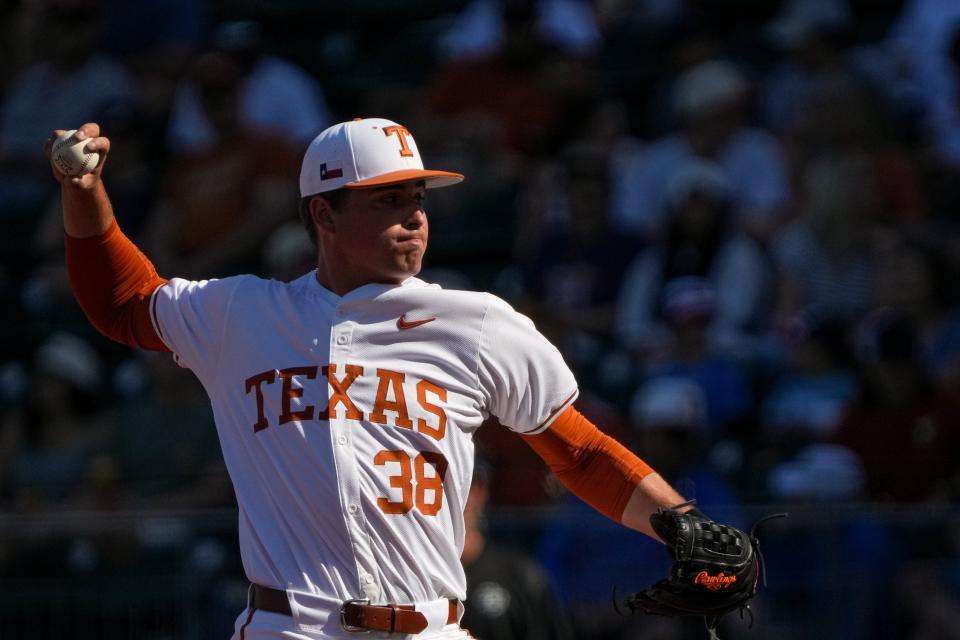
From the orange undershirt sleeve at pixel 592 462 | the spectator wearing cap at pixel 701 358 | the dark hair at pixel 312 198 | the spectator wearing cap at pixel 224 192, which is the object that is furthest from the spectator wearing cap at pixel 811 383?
the dark hair at pixel 312 198

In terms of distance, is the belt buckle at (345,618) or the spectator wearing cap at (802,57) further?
the spectator wearing cap at (802,57)

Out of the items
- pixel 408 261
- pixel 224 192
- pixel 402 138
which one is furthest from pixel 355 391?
pixel 224 192

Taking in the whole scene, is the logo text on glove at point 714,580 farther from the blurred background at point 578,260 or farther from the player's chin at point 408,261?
the blurred background at point 578,260

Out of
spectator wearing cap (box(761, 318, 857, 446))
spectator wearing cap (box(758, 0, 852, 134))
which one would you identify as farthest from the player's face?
spectator wearing cap (box(758, 0, 852, 134))

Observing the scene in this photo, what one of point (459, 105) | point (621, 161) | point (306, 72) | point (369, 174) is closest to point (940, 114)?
point (621, 161)

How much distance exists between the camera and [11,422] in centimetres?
987

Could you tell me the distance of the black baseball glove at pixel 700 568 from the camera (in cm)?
404

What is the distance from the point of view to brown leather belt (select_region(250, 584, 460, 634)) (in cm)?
384

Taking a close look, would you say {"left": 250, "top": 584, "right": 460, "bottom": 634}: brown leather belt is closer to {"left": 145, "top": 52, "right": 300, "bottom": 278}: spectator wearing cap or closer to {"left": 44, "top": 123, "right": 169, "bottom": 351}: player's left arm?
{"left": 44, "top": 123, "right": 169, "bottom": 351}: player's left arm

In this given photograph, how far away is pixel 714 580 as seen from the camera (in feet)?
13.4

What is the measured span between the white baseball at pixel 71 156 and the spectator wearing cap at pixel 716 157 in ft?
19.4

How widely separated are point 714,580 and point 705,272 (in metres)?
5.35

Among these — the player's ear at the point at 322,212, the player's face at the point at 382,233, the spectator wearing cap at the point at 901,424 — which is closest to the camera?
the player's face at the point at 382,233

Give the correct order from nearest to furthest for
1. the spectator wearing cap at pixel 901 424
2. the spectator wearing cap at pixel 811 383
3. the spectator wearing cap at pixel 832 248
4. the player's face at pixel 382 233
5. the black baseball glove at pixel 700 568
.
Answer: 1. the black baseball glove at pixel 700 568
2. the player's face at pixel 382 233
3. the spectator wearing cap at pixel 901 424
4. the spectator wearing cap at pixel 811 383
5. the spectator wearing cap at pixel 832 248
